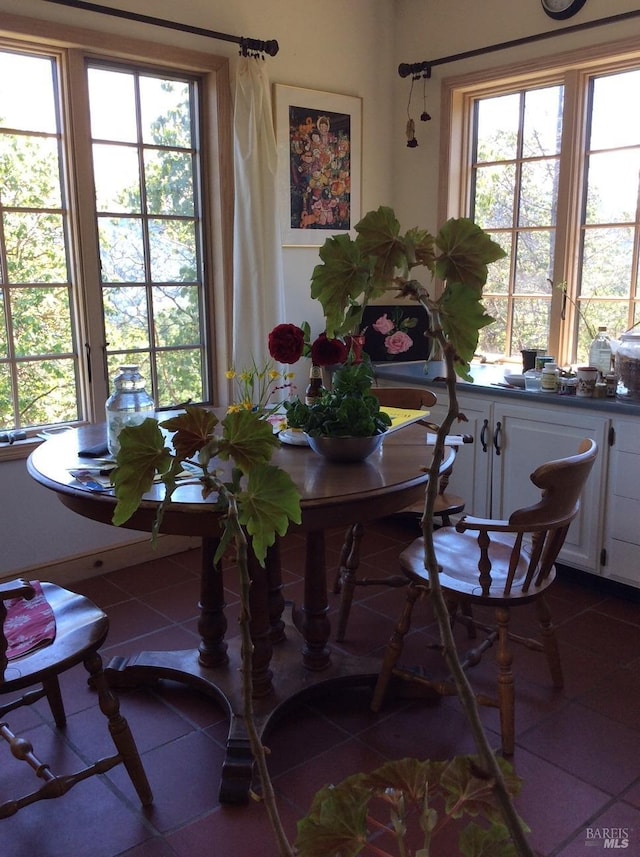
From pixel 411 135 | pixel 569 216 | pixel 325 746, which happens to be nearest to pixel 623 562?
pixel 325 746

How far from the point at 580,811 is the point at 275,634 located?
3.47ft

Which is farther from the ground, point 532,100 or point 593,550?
point 532,100

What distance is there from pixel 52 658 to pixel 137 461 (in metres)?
1.24

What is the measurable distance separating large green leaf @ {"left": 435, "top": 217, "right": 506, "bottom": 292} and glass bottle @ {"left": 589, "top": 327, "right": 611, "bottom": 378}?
280 cm

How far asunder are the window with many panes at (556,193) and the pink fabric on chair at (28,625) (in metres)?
2.45

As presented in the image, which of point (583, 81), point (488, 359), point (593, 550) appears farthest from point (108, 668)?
point (583, 81)

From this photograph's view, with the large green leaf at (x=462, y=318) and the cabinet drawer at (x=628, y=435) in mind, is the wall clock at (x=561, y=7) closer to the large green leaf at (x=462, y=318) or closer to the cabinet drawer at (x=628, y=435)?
the cabinet drawer at (x=628, y=435)

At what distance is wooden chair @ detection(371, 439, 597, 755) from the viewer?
2000 millimetres

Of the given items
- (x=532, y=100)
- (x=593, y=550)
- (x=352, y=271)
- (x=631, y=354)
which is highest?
(x=532, y=100)

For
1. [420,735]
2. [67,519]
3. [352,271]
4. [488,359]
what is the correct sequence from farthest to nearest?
1. [488,359]
2. [67,519]
3. [420,735]
4. [352,271]

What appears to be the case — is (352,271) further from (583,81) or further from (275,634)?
(583,81)

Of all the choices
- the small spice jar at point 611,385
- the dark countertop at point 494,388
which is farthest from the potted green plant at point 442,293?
the small spice jar at point 611,385

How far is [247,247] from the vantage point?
11.5ft

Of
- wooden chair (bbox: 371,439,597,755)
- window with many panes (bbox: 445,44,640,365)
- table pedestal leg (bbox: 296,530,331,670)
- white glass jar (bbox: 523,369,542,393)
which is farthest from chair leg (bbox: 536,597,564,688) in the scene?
window with many panes (bbox: 445,44,640,365)
